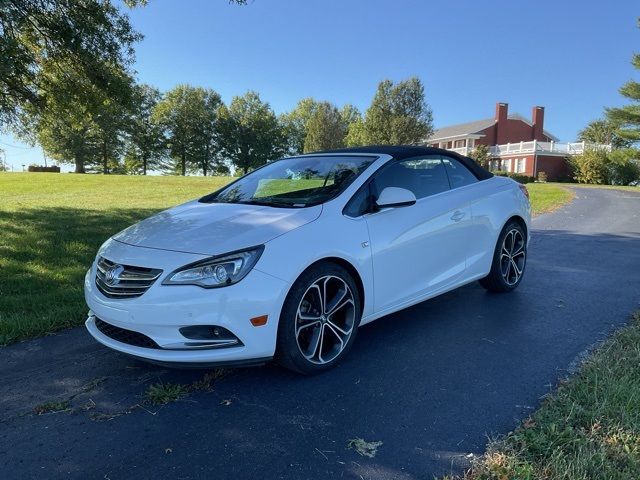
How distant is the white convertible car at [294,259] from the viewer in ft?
9.82

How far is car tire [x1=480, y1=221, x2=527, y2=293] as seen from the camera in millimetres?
5168

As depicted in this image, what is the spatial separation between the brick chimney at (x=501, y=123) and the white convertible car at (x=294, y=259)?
6237cm

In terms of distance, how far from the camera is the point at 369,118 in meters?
50.2

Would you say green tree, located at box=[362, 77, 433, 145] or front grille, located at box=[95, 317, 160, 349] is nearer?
front grille, located at box=[95, 317, 160, 349]

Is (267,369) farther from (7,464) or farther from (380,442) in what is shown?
(7,464)

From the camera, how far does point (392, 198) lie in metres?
3.74

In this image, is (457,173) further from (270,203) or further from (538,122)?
(538,122)

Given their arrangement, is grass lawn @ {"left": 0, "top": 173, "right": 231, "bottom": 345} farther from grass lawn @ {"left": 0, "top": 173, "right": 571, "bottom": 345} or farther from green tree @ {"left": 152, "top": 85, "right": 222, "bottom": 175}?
green tree @ {"left": 152, "top": 85, "right": 222, "bottom": 175}

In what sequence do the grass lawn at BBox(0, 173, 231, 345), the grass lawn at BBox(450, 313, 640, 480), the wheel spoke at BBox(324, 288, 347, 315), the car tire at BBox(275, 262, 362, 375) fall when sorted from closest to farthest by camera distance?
the grass lawn at BBox(450, 313, 640, 480) < the car tire at BBox(275, 262, 362, 375) < the wheel spoke at BBox(324, 288, 347, 315) < the grass lawn at BBox(0, 173, 231, 345)

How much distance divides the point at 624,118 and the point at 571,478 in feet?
139

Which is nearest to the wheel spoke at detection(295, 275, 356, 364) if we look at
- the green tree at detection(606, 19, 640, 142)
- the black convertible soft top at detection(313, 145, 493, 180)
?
the black convertible soft top at detection(313, 145, 493, 180)

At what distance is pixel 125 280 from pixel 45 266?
4.14 meters

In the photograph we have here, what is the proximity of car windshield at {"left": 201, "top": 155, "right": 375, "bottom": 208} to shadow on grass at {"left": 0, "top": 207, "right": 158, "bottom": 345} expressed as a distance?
6.21 ft

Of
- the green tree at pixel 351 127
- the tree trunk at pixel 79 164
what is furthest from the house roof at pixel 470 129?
the tree trunk at pixel 79 164
